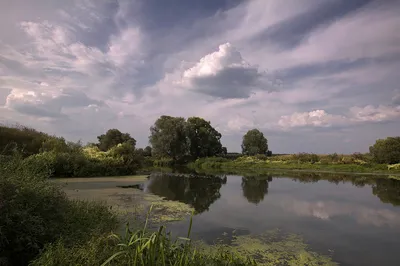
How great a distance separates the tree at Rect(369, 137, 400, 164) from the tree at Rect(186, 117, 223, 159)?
85.6 feet

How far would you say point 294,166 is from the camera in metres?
36.8

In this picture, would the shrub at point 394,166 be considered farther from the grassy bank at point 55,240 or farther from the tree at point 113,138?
the tree at point 113,138

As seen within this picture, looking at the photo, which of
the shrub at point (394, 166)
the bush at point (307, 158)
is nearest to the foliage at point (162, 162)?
the bush at point (307, 158)

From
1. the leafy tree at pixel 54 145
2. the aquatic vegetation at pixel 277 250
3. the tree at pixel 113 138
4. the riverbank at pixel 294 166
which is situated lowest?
the aquatic vegetation at pixel 277 250

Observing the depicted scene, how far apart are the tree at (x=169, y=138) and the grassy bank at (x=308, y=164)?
16.7ft

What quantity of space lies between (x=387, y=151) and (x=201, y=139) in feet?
93.1

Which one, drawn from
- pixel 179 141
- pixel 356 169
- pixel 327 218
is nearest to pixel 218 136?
pixel 179 141

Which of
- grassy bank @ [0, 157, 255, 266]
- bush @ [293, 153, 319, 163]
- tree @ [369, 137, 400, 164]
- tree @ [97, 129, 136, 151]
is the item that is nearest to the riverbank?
bush @ [293, 153, 319, 163]

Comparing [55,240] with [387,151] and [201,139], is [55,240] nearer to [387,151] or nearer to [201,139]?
[387,151]

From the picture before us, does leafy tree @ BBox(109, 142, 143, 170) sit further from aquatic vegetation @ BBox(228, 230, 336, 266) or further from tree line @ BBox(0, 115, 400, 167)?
aquatic vegetation @ BBox(228, 230, 336, 266)

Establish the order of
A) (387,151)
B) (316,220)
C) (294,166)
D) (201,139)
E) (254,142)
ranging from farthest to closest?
(254,142), (201,139), (294,166), (387,151), (316,220)

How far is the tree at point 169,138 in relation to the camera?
148 ft

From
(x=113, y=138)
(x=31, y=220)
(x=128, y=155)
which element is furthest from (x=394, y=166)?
(x=113, y=138)

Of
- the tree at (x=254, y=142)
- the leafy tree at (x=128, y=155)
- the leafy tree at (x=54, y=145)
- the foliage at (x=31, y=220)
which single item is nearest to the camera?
the foliage at (x=31, y=220)
